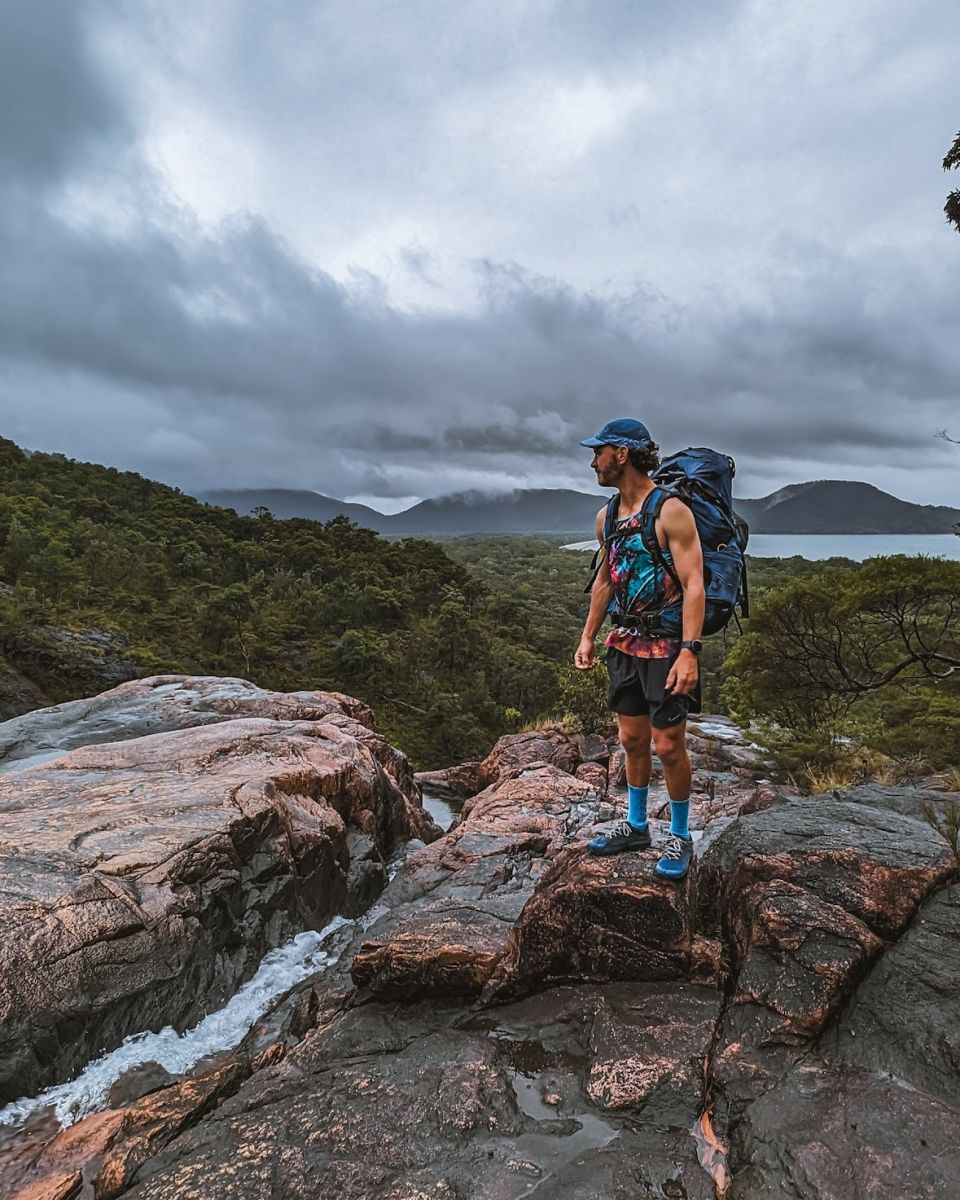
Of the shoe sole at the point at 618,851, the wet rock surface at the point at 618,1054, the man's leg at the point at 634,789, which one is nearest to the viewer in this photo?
the wet rock surface at the point at 618,1054

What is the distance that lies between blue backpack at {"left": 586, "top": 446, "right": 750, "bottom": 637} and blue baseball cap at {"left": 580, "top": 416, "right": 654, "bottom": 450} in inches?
10.9

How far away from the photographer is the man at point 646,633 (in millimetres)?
3834

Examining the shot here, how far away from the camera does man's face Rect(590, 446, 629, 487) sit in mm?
4086

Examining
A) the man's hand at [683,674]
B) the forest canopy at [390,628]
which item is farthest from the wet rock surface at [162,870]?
the forest canopy at [390,628]

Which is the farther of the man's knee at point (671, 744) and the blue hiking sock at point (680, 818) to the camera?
the blue hiking sock at point (680, 818)

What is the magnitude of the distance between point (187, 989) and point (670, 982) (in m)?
3.47

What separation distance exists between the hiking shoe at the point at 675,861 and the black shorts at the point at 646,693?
81cm

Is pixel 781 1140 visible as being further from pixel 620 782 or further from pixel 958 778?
pixel 620 782

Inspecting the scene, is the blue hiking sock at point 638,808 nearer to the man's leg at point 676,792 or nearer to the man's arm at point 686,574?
the man's leg at point 676,792

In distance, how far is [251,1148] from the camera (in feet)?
9.45

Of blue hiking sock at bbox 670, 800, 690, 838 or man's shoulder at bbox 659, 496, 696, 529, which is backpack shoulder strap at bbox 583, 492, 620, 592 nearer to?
man's shoulder at bbox 659, 496, 696, 529

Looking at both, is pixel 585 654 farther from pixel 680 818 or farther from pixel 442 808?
pixel 442 808

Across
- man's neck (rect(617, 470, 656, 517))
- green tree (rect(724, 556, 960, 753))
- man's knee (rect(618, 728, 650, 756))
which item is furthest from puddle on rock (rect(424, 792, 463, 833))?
man's neck (rect(617, 470, 656, 517))

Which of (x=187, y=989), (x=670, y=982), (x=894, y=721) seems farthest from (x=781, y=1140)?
(x=894, y=721)
